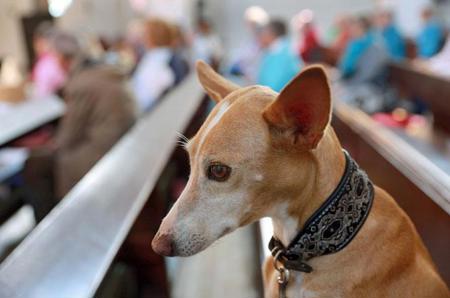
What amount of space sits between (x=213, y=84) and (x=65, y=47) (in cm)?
290

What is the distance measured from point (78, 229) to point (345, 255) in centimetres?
66

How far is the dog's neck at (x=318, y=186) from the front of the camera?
3.22 feet

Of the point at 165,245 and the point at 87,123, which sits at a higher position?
the point at 165,245

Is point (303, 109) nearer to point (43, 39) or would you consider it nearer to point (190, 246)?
point (190, 246)

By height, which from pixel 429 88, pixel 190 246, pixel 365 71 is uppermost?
pixel 190 246

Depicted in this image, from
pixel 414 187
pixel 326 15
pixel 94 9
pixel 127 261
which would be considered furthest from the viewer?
pixel 326 15

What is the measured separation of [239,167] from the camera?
0.96 metres

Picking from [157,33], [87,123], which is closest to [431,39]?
[157,33]

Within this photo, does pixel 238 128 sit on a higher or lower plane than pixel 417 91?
higher

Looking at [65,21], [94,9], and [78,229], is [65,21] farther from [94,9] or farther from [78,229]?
[78,229]

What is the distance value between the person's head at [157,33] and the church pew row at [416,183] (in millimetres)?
2464

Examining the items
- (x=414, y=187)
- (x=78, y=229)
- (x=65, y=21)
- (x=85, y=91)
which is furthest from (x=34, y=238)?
(x=65, y=21)

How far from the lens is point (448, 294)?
1086 millimetres

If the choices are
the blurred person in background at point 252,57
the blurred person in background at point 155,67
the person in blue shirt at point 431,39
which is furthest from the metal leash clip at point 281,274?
the person in blue shirt at point 431,39
